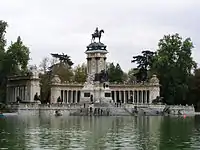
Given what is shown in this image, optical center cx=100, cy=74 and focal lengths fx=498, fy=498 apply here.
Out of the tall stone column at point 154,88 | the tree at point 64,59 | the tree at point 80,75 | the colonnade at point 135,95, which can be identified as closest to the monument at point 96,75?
the colonnade at point 135,95

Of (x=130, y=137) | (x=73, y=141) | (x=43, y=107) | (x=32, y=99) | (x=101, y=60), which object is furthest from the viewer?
(x=101, y=60)

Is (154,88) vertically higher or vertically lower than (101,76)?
lower

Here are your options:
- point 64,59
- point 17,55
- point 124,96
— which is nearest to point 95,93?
point 124,96

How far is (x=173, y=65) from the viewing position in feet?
332

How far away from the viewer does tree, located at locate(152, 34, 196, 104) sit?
99.4 meters

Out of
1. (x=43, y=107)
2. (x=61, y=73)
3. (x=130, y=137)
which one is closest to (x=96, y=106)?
(x=43, y=107)

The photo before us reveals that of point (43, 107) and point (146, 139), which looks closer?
point (146, 139)

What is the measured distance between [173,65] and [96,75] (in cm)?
1883

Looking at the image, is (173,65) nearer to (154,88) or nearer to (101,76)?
(154,88)

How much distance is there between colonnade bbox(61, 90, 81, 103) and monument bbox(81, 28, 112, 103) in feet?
22.6

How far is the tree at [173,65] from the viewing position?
99.4m

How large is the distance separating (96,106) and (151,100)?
2250 cm

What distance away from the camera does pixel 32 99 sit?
278 feet

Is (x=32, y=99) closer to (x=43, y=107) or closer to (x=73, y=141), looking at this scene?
(x=43, y=107)
